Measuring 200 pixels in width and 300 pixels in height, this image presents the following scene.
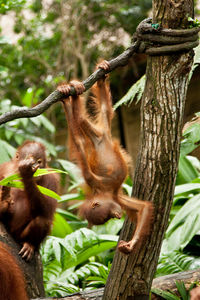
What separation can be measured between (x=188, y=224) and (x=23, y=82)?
4.75 meters

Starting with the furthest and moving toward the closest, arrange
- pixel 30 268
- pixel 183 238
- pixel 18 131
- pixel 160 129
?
1. pixel 18 131
2. pixel 183 238
3. pixel 30 268
4. pixel 160 129

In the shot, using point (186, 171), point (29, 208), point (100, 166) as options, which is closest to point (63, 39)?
point (186, 171)

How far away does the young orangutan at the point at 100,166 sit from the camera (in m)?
1.87

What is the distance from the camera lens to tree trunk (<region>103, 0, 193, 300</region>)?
202 cm

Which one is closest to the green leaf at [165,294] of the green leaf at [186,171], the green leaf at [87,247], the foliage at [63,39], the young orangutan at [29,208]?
the green leaf at [87,247]

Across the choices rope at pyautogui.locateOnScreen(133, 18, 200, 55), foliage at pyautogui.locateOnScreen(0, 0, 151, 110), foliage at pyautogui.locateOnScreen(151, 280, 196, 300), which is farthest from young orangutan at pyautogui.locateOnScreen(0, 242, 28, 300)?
foliage at pyautogui.locateOnScreen(0, 0, 151, 110)

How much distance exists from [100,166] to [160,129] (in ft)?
1.15

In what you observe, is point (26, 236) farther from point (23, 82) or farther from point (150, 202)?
point (23, 82)

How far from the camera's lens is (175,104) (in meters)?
2.06

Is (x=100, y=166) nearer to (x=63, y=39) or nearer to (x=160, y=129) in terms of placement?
(x=160, y=129)

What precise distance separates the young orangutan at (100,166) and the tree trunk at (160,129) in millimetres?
141

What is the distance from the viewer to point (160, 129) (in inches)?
81.0

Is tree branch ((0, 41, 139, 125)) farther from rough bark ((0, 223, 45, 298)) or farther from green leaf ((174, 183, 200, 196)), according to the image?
green leaf ((174, 183, 200, 196))

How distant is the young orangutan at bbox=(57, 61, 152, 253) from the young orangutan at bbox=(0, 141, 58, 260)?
106 centimetres
